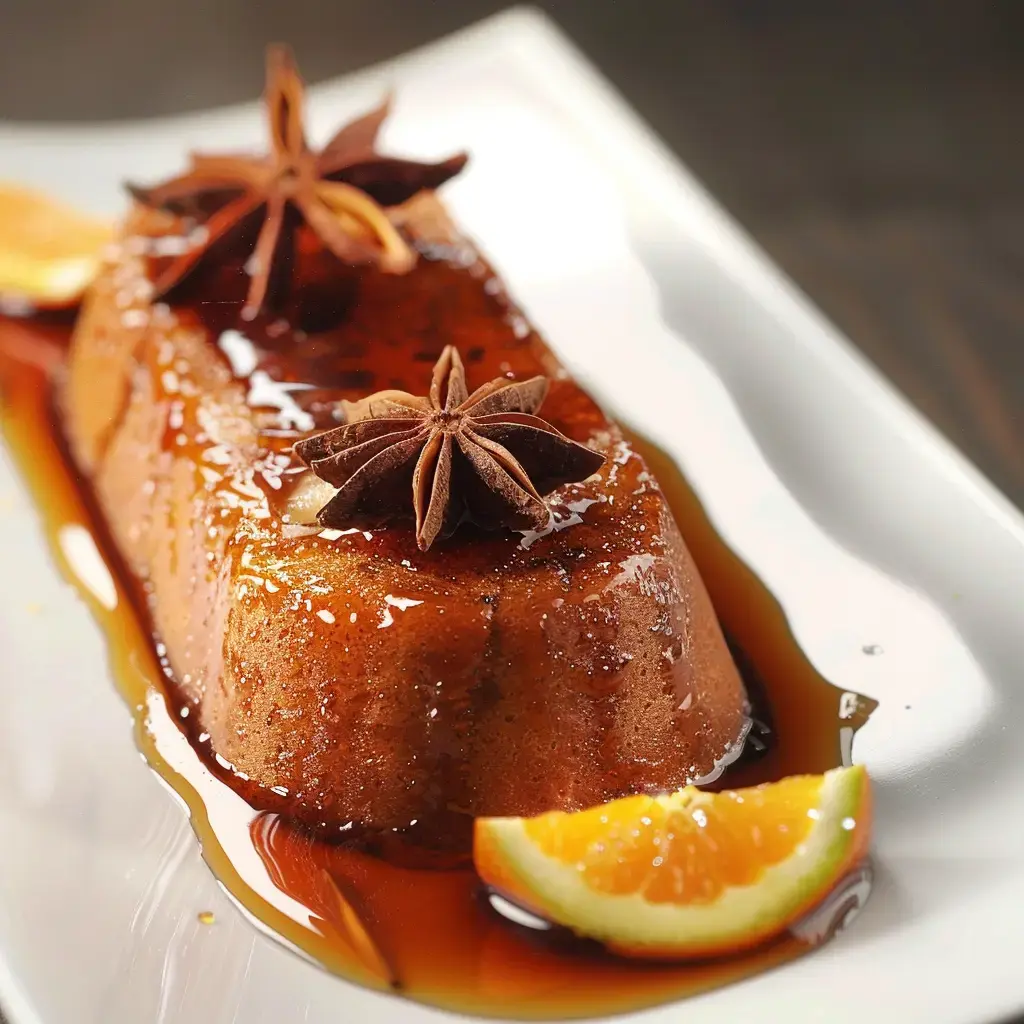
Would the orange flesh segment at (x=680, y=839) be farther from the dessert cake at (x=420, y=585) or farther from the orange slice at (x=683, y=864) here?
the dessert cake at (x=420, y=585)

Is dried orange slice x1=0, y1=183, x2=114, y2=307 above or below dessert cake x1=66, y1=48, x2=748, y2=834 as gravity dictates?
above

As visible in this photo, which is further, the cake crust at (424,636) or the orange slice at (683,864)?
the cake crust at (424,636)

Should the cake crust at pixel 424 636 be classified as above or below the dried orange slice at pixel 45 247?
below

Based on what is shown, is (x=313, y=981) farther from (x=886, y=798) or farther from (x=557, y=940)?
(x=886, y=798)

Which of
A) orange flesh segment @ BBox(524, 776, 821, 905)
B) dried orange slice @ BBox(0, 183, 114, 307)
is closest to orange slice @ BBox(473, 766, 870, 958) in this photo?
orange flesh segment @ BBox(524, 776, 821, 905)

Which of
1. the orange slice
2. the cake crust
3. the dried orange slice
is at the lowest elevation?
the orange slice

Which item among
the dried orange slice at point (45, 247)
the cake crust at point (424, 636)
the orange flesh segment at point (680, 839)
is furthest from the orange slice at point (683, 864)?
the dried orange slice at point (45, 247)

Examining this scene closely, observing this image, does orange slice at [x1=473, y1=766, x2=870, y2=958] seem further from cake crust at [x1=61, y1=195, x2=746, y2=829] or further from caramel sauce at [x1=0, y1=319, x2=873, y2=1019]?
cake crust at [x1=61, y1=195, x2=746, y2=829]

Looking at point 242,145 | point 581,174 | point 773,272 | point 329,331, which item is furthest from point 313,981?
point 242,145
